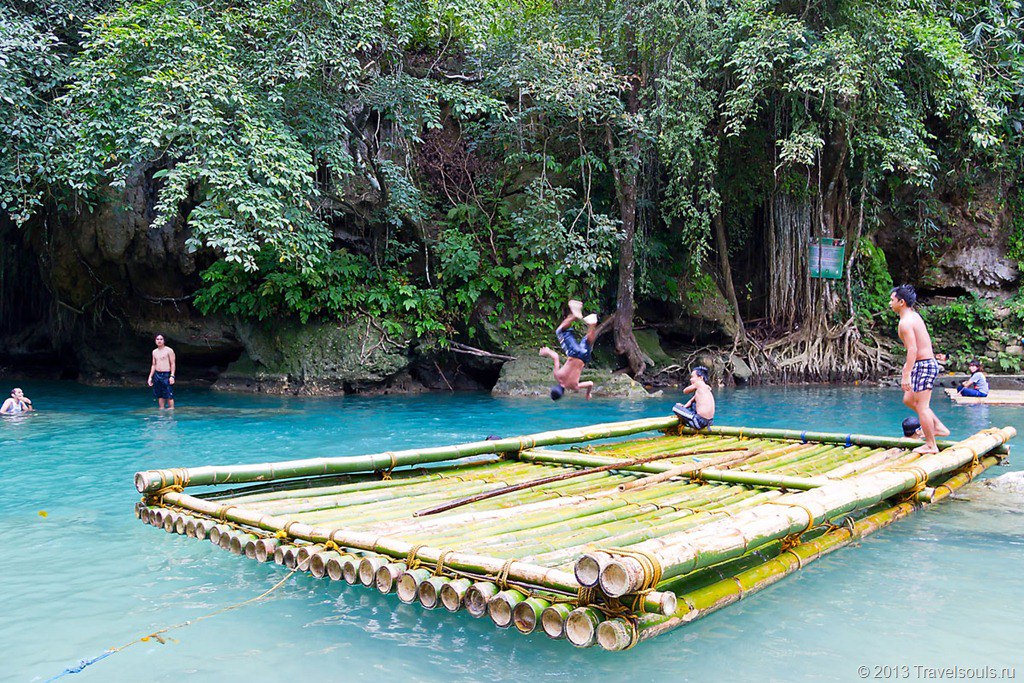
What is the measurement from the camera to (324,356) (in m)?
15.1

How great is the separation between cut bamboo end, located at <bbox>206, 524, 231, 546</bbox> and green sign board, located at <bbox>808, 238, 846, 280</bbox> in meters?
14.2

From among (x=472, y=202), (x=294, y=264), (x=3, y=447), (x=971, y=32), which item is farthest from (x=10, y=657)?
(x=971, y=32)

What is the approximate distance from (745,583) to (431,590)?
155 centimetres

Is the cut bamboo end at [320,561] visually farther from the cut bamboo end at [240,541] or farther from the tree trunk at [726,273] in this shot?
the tree trunk at [726,273]

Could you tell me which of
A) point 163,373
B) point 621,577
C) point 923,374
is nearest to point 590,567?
point 621,577

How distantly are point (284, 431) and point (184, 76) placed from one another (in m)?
4.88

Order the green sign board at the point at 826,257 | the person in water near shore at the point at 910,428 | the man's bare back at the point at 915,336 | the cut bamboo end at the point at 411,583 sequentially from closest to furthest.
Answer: the cut bamboo end at the point at 411,583 < the man's bare back at the point at 915,336 < the person in water near shore at the point at 910,428 < the green sign board at the point at 826,257

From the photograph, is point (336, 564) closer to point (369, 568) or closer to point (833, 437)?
point (369, 568)

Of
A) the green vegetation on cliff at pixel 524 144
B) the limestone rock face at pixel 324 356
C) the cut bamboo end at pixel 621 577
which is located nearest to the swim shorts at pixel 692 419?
the cut bamboo end at pixel 621 577

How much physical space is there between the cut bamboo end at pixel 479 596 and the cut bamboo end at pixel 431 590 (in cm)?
14

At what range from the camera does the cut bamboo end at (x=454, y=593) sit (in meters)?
3.59

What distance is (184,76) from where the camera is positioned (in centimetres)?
1105

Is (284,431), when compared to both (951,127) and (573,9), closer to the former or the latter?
(573,9)

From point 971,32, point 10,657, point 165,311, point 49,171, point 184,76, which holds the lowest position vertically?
point 10,657
